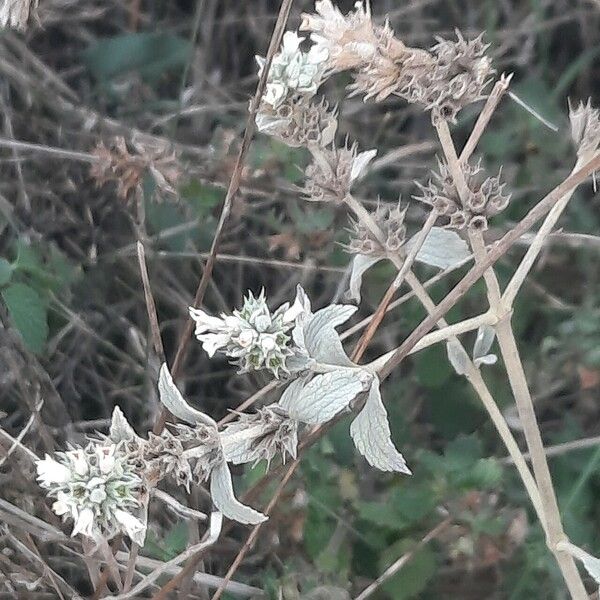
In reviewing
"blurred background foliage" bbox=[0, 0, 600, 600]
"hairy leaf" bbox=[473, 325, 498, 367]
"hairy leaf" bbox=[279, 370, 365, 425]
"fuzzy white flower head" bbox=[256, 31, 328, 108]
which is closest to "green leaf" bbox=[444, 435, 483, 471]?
"blurred background foliage" bbox=[0, 0, 600, 600]

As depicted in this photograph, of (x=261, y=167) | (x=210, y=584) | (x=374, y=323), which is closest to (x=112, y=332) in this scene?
(x=261, y=167)

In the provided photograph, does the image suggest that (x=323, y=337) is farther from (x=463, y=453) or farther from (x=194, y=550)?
(x=463, y=453)

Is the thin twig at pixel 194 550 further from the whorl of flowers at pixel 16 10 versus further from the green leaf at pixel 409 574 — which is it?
the whorl of flowers at pixel 16 10

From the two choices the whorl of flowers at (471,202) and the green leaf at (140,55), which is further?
the green leaf at (140,55)

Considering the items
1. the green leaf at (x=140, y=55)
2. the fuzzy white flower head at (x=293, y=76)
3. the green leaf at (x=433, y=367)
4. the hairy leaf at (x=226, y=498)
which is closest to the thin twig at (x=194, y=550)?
the hairy leaf at (x=226, y=498)

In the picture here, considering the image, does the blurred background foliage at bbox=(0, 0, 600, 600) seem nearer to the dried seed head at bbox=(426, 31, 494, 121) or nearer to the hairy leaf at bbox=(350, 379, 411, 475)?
the hairy leaf at bbox=(350, 379, 411, 475)

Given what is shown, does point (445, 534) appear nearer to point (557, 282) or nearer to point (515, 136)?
point (557, 282)
